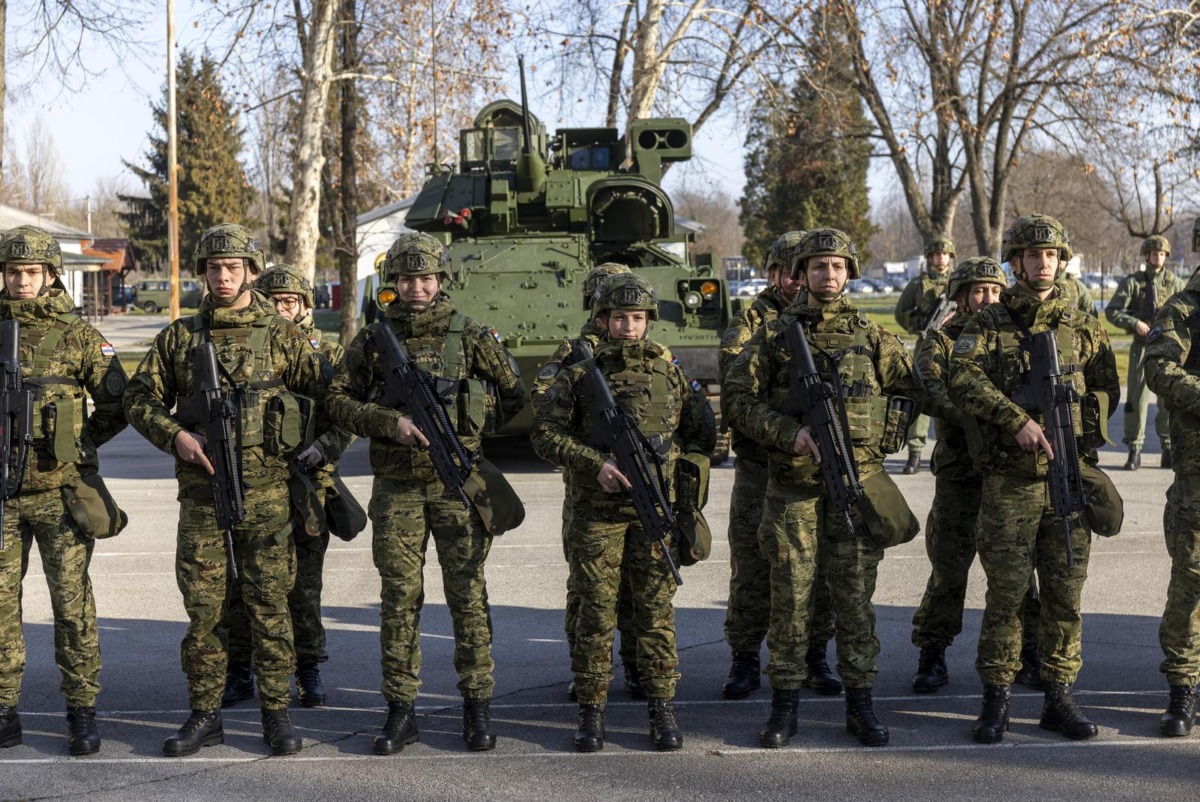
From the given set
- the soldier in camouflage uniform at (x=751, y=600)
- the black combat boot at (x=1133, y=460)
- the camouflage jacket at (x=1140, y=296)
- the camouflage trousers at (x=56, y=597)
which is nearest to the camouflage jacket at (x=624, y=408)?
the soldier in camouflage uniform at (x=751, y=600)

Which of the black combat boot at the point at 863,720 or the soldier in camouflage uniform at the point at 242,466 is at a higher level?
the soldier in camouflage uniform at the point at 242,466

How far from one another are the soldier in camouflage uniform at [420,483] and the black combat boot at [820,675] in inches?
58.4

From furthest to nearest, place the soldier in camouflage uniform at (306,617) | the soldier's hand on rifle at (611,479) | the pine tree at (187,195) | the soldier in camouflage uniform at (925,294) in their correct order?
the pine tree at (187,195), the soldier in camouflage uniform at (925,294), the soldier in camouflage uniform at (306,617), the soldier's hand on rifle at (611,479)

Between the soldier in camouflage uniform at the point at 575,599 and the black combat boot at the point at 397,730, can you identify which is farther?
the soldier in camouflage uniform at the point at 575,599

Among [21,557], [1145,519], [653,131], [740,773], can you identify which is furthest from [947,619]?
[653,131]

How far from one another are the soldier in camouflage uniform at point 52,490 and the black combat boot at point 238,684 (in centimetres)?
69

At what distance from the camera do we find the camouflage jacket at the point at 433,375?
5598mm

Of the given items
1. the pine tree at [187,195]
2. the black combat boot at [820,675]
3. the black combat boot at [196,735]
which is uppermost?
the pine tree at [187,195]

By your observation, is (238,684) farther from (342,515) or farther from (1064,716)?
(1064,716)

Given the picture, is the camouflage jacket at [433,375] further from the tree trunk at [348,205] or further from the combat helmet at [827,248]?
the tree trunk at [348,205]

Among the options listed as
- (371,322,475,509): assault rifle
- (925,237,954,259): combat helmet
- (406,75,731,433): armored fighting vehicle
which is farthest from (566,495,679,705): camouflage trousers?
(406,75,731,433): armored fighting vehicle

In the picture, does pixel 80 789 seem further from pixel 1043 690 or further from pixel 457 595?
pixel 1043 690

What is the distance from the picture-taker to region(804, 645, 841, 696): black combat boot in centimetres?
618

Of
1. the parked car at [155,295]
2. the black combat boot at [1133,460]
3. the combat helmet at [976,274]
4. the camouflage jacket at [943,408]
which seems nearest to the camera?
the camouflage jacket at [943,408]
